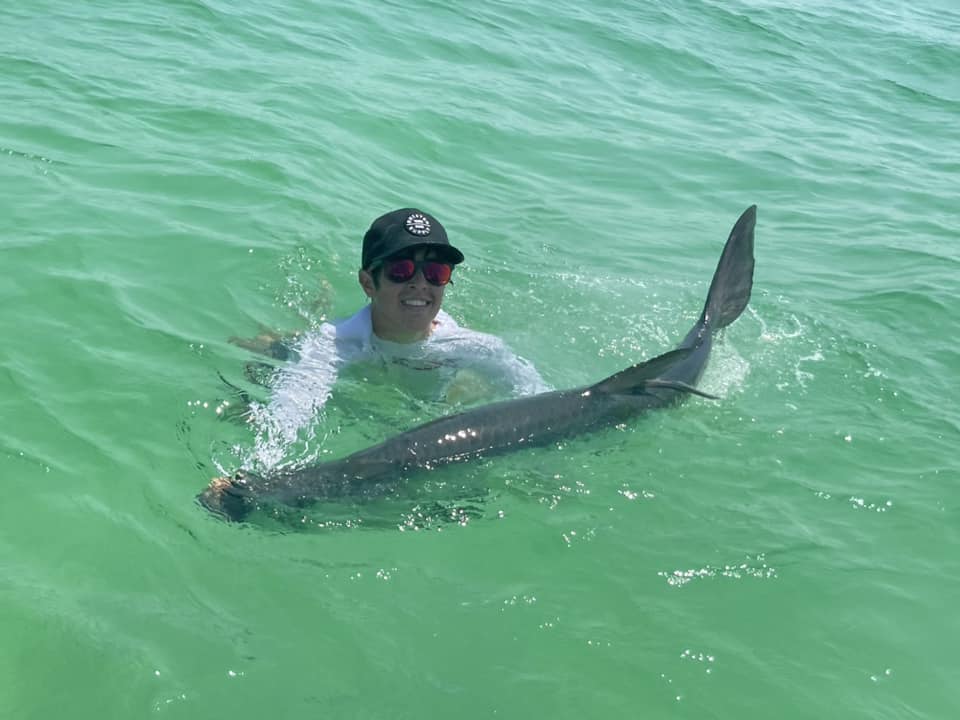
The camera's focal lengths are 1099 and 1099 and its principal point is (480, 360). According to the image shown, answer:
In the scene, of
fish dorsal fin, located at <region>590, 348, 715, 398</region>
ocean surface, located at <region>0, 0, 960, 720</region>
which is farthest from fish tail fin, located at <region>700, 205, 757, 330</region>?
fish dorsal fin, located at <region>590, 348, 715, 398</region>

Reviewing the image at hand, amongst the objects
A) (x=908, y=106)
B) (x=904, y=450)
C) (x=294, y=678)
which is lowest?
(x=294, y=678)

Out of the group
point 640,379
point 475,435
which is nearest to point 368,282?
point 475,435

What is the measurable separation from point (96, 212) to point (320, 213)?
1622 mm

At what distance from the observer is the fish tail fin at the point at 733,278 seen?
626 centimetres

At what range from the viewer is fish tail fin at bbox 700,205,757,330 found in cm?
626

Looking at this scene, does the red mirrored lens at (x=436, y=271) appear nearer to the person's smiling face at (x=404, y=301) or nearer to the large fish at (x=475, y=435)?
the person's smiling face at (x=404, y=301)

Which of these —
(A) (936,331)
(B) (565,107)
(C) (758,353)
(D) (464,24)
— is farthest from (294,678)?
(D) (464,24)

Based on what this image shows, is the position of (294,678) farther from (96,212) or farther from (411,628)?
(96,212)

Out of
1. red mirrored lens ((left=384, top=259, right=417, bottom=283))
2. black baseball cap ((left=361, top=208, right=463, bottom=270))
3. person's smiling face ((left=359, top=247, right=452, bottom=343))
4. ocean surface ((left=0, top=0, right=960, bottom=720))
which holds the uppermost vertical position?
black baseball cap ((left=361, top=208, right=463, bottom=270))

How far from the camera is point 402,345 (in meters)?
5.74

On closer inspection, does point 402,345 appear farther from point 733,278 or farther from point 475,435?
point 733,278

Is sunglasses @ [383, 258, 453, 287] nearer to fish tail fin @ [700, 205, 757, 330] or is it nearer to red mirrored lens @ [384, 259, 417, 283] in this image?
red mirrored lens @ [384, 259, 417, 283]

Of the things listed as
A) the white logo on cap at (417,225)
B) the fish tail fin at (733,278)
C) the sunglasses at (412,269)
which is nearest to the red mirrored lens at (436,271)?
the sunglasses at (412,269)

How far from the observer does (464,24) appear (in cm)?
1465
